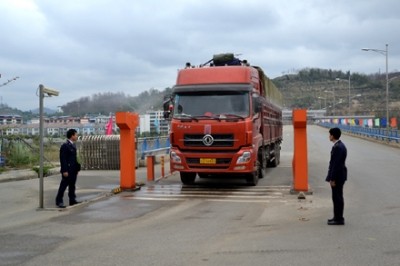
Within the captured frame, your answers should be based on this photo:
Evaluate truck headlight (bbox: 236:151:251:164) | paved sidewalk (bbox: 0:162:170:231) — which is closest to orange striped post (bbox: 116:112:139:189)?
paved sidewalk (bbox: 0:162:170:231)

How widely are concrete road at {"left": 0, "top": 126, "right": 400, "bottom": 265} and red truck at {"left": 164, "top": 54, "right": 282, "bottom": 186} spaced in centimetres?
88

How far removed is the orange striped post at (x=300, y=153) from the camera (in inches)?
502

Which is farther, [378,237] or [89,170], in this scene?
[89,170]

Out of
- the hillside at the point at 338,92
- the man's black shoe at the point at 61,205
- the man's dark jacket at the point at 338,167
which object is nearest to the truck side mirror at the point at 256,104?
the man's dark jacket at the point at 338,167

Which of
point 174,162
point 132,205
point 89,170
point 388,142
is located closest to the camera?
point 132,205

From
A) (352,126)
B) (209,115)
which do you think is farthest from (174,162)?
(352,126)

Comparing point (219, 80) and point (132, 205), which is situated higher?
point (219, 80)

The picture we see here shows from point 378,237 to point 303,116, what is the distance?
5405 mm

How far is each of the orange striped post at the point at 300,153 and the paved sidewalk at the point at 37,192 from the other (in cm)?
508

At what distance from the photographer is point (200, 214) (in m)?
10.3

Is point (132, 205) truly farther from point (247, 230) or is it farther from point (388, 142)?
point (388, 142)

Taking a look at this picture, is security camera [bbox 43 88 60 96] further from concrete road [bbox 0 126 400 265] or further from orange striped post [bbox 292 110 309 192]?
orange striped post [bbox 292 110 309 192]

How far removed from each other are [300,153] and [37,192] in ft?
24.5

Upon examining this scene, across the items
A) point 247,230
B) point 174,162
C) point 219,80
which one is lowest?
point 247,230
